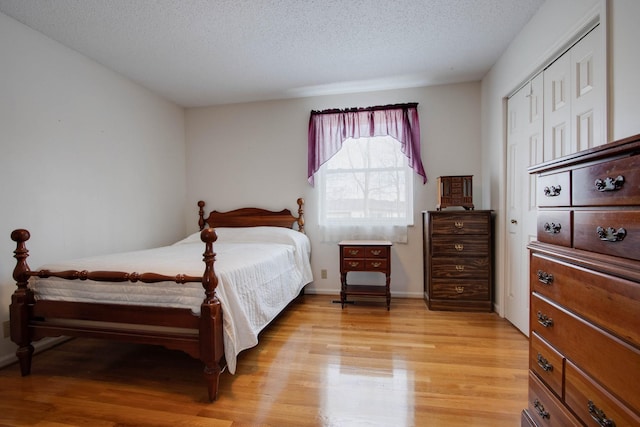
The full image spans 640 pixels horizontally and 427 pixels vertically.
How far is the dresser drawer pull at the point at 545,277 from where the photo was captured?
3.47 feet

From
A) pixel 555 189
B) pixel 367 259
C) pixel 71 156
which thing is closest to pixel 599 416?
pixel 555 189

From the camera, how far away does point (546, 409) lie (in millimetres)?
1072

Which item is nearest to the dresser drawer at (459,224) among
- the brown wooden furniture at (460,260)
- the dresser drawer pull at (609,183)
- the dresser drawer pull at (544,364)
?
the brown wooden furniture at (460,260)

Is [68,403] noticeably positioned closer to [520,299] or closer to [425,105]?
[520,299]

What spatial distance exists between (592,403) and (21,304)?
9.29 ft

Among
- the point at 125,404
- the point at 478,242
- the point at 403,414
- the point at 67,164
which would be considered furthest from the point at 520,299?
the point at 67,164

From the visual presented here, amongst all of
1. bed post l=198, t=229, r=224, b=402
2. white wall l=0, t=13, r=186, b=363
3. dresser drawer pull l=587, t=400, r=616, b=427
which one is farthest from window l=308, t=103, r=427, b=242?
dresser drawer pull l=587, t=400, r=616, b=427

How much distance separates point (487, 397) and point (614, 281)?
1156 millimetres

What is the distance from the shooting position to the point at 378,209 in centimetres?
344

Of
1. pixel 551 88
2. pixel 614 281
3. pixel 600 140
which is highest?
pixel 551 88

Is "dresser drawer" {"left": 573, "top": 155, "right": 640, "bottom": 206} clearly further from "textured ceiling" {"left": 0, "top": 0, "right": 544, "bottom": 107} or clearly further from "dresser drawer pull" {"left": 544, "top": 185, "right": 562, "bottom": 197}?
"textured ceiling" {"left": 0, "top": 0, "right": 544, "bottom": 107}

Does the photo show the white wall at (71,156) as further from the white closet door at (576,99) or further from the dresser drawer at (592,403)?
the white closet door at (576,99)

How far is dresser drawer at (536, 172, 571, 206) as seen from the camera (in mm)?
996

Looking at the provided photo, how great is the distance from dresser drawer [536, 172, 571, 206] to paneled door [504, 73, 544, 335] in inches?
51.0
